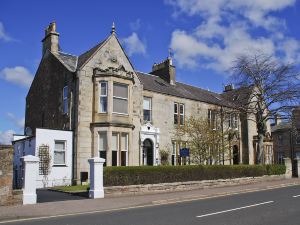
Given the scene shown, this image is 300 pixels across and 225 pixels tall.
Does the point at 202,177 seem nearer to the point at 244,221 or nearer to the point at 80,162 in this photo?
the point at 80,162

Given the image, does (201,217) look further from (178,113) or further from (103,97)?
(178,113)

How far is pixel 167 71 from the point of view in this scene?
130ft

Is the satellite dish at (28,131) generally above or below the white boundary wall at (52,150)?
above

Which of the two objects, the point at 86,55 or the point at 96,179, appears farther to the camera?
the point at 86,55

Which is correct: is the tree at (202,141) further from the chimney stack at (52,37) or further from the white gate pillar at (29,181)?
the white gate pillar at (29,181)

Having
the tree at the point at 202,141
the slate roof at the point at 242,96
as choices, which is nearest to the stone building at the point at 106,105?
the slate roof at the point at 242,96

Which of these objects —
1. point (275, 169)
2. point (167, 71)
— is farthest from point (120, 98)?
point (275, 169)

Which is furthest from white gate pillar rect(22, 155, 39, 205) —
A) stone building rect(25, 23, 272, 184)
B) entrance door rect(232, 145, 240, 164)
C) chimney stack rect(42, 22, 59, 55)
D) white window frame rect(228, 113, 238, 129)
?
entrance door rect(232, 145, 240, 164)

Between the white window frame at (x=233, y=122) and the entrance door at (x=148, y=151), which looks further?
the white window frame at (x=233, y=122)

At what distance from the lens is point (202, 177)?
2519cm

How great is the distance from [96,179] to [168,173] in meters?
5.51

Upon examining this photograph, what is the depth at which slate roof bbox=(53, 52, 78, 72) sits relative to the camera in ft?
96.4

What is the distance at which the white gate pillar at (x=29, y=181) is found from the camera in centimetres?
1668

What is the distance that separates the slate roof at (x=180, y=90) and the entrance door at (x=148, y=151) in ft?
15.4
